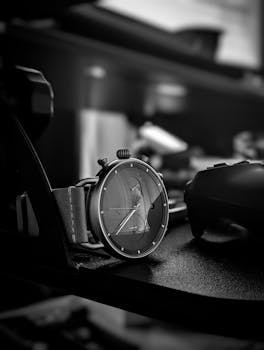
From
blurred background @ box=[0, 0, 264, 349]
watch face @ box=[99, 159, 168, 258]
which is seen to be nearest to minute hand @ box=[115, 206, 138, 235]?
watch face @ box=[99, 159, 168, 258]

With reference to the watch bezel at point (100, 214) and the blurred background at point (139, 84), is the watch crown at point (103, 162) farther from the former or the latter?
the blurred background at point (139, 84)

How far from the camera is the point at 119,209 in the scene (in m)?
0.45

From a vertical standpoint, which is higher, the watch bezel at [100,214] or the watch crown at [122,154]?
the watch crown at [122,154]

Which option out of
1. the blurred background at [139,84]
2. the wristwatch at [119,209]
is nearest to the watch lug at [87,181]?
the wristwatch at [119,209]

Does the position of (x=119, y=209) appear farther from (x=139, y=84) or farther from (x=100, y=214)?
(x=139, y=84)

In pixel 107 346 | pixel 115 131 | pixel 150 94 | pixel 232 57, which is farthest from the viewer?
pixel 232 57

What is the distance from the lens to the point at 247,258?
475 mm

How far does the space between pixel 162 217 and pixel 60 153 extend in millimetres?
691

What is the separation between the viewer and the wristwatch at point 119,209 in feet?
1.41

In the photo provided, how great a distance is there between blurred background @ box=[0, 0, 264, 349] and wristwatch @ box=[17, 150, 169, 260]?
120mm

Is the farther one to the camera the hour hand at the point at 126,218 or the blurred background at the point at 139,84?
the blurred background at the point at 139,84

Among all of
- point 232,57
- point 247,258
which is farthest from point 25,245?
point 232,57

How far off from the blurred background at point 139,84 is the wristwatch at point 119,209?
12 cm

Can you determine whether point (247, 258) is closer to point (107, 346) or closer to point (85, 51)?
point (107, 346)
